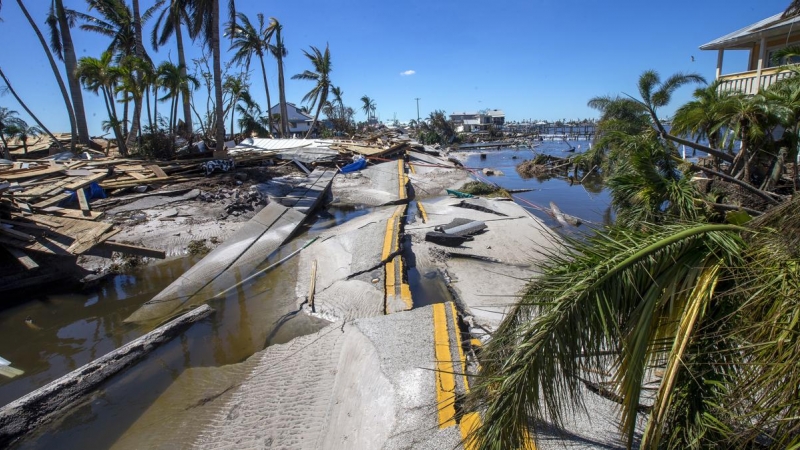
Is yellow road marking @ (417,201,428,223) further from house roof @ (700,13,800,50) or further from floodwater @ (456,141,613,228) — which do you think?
house roof @ (700,13,800,50)

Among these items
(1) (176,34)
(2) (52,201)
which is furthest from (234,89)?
(2) (52,201)

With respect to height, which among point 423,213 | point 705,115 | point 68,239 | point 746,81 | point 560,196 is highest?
point 746,81

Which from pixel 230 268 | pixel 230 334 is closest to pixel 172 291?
pixel 230 268

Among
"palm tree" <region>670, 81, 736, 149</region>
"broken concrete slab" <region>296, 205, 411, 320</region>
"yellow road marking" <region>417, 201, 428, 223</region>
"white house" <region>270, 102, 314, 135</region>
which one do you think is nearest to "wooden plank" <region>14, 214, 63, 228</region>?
"broken concrete slab" <region>296, 205, 411, 320</region>

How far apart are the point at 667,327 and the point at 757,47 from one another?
64.7 feet

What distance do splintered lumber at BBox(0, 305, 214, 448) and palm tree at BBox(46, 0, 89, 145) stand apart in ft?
69.1

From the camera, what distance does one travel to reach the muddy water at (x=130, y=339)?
4.36 meters

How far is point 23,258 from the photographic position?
6.88m

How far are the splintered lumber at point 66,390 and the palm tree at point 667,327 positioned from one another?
501 centimetres

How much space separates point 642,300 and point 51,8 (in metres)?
31.3

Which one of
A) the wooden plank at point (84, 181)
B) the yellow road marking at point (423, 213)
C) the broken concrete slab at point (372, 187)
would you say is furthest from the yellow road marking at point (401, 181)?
the wooden plank at point (84, 181)

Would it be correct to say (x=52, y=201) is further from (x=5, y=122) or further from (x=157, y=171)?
(x=5, y=122)

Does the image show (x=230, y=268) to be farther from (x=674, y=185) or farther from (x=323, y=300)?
(x=674, y=185)

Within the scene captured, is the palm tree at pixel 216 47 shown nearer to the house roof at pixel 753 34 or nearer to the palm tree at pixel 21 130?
the palm tree at pixel 21 130
